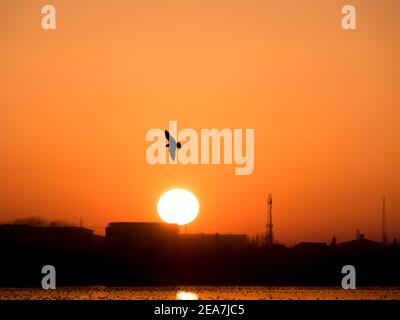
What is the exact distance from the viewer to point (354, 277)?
4710 inches

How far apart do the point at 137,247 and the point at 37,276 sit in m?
19.5

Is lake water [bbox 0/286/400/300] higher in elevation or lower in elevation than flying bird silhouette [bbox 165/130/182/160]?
lower

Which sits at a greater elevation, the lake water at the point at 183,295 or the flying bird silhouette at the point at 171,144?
the flying bird silhouette at the point at 171,144

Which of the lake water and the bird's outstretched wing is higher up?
the bird's outstretched wing

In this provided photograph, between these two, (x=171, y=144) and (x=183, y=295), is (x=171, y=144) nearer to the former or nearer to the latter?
(x=171, y=144)

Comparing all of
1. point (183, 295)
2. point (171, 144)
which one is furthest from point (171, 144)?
point (183, 295)

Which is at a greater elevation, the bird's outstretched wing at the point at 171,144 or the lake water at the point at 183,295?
the bird's outstretched wing at the point at 171,144
